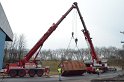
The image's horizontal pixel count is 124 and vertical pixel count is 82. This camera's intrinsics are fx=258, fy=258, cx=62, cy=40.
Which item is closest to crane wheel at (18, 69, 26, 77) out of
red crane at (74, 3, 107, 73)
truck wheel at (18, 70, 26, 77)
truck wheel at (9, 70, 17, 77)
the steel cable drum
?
truck wheel at (18, 70, 26, 77)

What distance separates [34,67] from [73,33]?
8042mm

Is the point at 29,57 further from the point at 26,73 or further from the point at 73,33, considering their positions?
the point at 73,33

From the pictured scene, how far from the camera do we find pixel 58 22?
40250 mm

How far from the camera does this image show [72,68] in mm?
40312

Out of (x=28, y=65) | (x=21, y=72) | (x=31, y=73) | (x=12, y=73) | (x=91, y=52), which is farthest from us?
(x=91, y=52)

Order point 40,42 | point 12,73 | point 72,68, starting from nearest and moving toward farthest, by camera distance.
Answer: point 12,73, point 40,42, point 72,68

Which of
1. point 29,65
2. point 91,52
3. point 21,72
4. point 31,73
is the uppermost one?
point 91,52

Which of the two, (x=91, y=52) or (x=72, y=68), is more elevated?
(x=91, y=52)

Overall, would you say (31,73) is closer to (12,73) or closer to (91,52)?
(12,73)

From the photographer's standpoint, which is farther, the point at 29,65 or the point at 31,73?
the point at 31,73

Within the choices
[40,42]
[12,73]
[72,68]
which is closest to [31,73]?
[12,73]

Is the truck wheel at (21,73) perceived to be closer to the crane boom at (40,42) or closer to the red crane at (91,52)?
the crane boom at (40,42)

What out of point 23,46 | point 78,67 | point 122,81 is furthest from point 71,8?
point 23,46

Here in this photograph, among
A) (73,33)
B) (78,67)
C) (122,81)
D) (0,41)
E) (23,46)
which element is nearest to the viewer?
(0,41)
